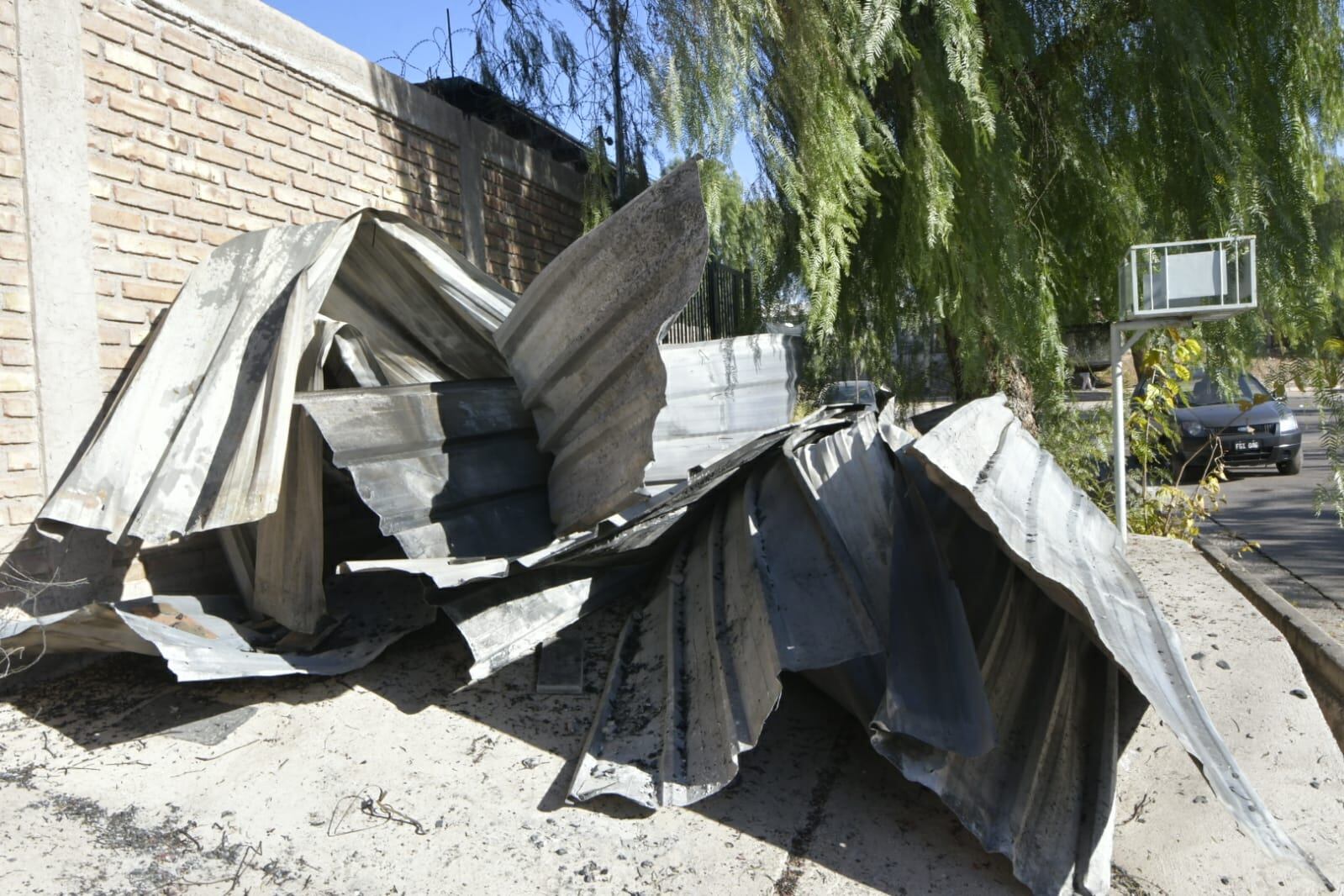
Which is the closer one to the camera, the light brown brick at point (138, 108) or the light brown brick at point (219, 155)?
the light brown brick at point (138, 108)

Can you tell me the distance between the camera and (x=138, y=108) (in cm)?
371

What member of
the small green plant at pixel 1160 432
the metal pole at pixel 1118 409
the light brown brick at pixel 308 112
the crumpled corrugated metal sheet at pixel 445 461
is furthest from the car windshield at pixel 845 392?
the light brown brick at pixel 308 112

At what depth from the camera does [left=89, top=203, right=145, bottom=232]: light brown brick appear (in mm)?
3508

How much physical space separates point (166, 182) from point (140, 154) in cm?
14

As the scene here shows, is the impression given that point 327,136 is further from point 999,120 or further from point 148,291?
point 999,120

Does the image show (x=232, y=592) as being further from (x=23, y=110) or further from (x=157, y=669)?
(x=23, y=110)

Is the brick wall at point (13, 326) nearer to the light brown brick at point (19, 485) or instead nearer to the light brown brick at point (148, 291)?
the light brown brick at point (19, 485)

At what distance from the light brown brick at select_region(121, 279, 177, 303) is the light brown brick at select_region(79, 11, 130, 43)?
94 cm

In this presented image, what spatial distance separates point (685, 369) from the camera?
4254mm

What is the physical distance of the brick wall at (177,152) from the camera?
3236 millimetres

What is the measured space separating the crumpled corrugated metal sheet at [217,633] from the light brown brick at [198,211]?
5.01 feet

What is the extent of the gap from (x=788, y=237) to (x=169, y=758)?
4131 mm

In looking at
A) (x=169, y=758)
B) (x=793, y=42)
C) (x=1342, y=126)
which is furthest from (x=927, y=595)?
(x=1342, y=126)

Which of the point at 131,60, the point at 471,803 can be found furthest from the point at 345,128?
the point at 471,803
